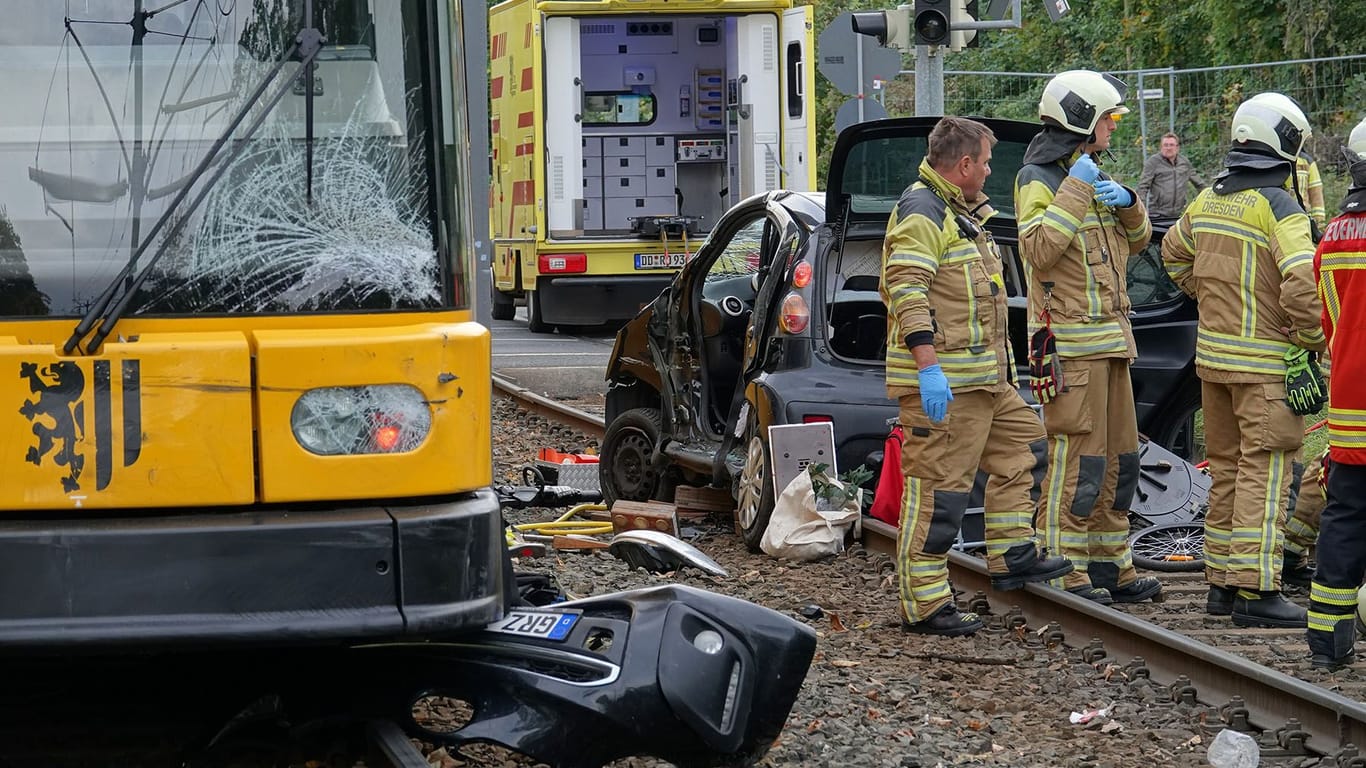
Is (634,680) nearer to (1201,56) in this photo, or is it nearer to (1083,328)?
(1083,328)

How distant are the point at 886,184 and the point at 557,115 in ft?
38.8

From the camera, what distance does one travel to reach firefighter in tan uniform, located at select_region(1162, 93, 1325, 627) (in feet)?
23.1

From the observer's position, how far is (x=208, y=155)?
452 centimetres

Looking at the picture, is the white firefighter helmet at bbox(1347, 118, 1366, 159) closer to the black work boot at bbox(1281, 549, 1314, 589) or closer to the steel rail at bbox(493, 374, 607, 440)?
the black work boot at bbox(1281, 549, 1314, 589)

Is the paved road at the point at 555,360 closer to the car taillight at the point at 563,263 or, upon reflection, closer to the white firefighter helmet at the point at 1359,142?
the car taillight at the point at 563,263

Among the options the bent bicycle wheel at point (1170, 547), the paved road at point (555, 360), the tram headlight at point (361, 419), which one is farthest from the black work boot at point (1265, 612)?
the paved road at point (555, 360)

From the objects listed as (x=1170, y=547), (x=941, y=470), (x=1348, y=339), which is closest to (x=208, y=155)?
(x=941, y=470)

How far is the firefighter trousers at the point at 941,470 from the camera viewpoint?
712 cm

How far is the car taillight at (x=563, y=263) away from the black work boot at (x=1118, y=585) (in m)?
13.4

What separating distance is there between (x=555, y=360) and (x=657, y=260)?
7.38ft

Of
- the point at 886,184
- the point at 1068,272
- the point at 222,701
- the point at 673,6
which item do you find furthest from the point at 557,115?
the point at 222,701

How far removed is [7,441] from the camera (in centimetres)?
419

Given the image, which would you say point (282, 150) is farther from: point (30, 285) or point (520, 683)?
point (520, 683)

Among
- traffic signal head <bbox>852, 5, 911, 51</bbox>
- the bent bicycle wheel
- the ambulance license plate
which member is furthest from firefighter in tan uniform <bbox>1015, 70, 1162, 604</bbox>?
the ambulance license plate
